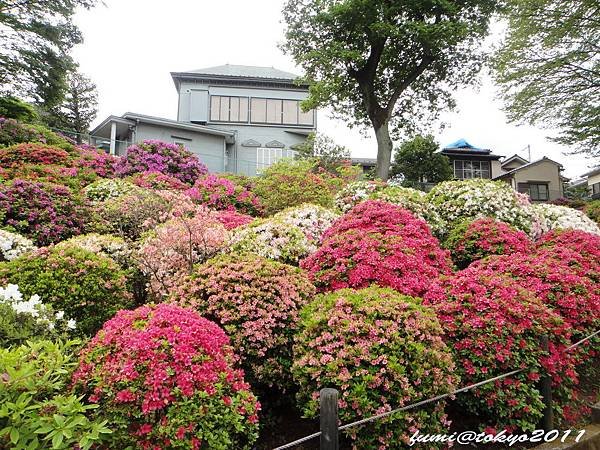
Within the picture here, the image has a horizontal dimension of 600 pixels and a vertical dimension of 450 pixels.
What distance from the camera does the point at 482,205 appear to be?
769cm

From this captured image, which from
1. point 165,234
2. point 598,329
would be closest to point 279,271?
point 165,234

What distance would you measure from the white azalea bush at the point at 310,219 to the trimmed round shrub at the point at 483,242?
6.93 ft

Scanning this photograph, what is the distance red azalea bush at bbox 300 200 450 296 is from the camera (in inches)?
167

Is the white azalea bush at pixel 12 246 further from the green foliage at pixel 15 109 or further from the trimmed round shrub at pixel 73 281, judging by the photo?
the green foliage at pixel 15 109

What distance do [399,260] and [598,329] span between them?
91.5 inches

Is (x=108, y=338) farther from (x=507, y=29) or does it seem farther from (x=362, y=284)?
(x=507, y=29)

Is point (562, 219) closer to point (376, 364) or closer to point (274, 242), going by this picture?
point (274, 242)

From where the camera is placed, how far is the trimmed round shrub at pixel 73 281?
4.13 metres

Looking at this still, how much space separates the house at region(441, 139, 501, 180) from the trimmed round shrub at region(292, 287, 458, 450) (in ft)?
111

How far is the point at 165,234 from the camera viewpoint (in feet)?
18.2

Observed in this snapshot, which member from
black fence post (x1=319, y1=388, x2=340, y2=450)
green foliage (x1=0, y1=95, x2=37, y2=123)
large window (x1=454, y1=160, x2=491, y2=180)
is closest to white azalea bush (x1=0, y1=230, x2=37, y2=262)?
black fence post (x1=319, y1=388, x2=340, y2=450)

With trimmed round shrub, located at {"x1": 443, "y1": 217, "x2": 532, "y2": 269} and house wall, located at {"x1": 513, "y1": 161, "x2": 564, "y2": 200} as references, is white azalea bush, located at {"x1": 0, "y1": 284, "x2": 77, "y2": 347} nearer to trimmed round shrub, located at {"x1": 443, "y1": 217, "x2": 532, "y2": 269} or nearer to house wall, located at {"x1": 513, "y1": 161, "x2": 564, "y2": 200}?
trimmed round shrub, located at {"x1": 443, "y1": 217, "x2": 532, "y2": 269}

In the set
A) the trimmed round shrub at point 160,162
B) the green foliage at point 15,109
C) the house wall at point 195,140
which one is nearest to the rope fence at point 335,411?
the trimmed round shrub at point 160,162

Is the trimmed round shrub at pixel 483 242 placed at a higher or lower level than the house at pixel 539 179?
lower
